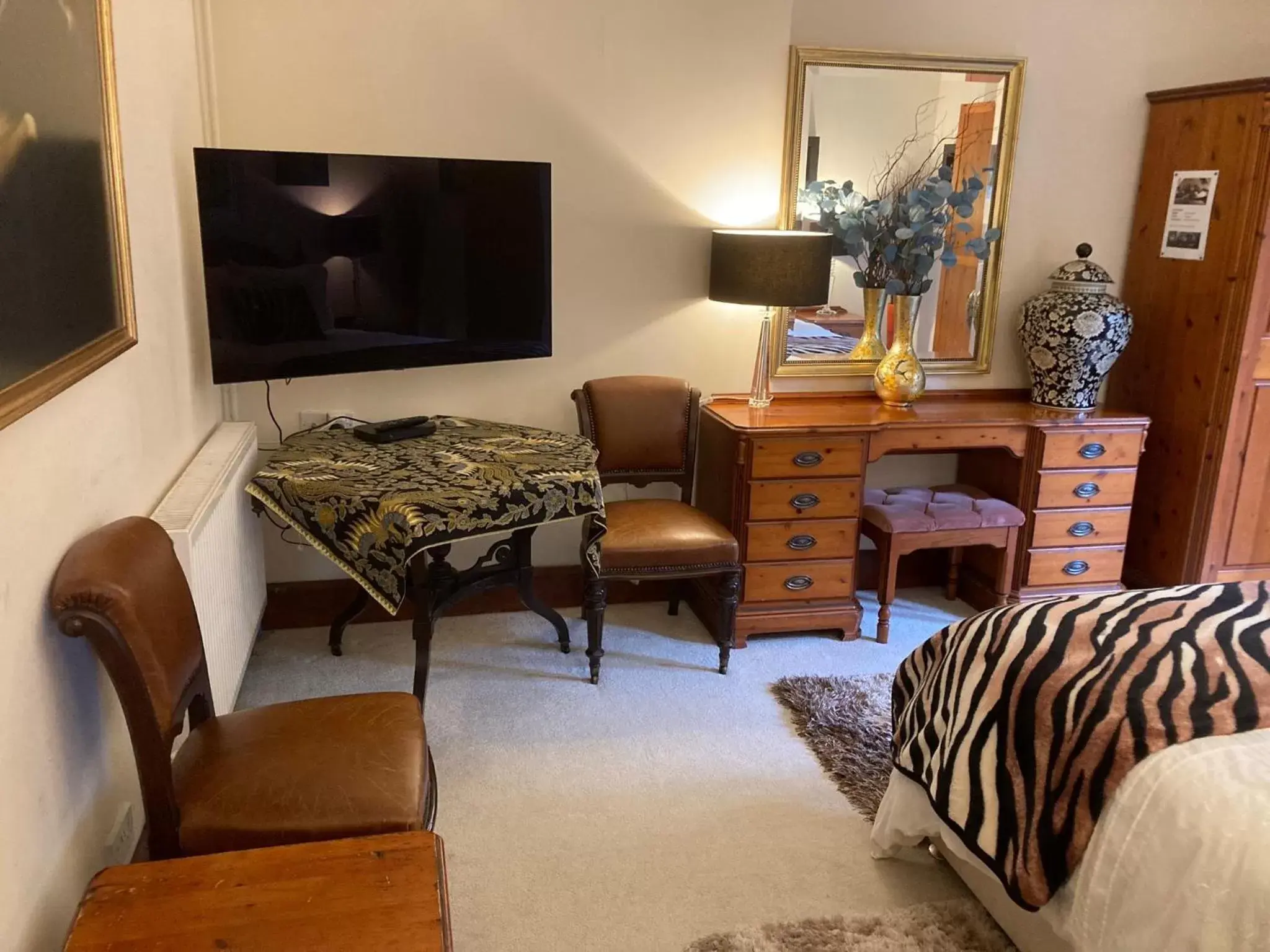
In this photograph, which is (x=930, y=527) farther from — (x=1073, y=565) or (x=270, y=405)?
(x=270, y=405)

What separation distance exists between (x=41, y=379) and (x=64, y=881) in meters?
0.83

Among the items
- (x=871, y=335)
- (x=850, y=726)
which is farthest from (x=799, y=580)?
(x=871, y=335)

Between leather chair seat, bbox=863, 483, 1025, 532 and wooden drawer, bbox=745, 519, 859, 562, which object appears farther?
leather chair seat, bbox=863, 483, 1025, 532

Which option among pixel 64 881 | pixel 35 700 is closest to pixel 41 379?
pixel 35 700

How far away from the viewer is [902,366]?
3.61m

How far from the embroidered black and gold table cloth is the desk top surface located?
0.72 meters

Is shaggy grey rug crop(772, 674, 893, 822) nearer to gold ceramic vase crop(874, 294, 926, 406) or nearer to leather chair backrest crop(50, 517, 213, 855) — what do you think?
gold ceramic vase crop(874, 294, 926, 406)

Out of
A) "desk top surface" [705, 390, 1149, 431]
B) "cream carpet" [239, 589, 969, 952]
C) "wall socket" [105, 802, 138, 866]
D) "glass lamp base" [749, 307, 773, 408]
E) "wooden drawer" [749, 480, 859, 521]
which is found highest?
"glass lamp base" [749, 307, 773, 408]

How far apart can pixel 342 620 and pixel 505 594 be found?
0.63 metres

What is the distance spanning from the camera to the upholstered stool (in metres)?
3.45

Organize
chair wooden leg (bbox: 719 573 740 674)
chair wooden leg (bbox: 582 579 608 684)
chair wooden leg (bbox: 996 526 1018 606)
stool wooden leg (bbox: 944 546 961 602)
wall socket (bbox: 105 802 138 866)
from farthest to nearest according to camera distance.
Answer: stool wooden leg (bbox: 944 546 961 602)
chair wooden leg (bbox: 996 526 1018 606)
chair wooden leg (bbox: 719 573 740 674)
chair wooden leg (bbox: 582 579 608 684)
wall socket (bbox: 105 802 138 866)

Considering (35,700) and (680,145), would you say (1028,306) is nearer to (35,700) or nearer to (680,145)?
(680,145)

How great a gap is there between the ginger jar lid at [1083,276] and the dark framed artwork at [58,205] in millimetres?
3141

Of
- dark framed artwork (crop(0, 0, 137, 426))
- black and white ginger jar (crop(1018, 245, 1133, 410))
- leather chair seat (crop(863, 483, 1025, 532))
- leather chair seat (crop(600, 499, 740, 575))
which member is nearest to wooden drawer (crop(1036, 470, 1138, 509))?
leather chair seat (crop(863, 483, 1025, 532))
